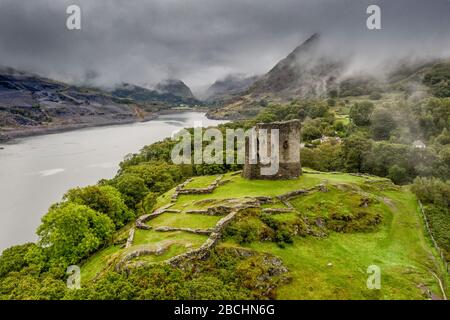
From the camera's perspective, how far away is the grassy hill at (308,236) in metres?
23.1

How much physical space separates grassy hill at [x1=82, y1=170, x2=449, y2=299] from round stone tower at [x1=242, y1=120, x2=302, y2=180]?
139 cm

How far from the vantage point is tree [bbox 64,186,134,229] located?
39.3 metres

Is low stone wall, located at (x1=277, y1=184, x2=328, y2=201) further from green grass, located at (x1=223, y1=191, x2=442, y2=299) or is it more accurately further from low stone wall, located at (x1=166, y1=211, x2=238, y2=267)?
low stone wall, located at (x1=166, y1=211, x2=238, y2=267)

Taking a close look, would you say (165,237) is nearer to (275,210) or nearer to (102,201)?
(275,210)

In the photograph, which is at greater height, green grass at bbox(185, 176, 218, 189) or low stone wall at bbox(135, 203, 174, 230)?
green grass at bbox(185, 176, 218, 189)

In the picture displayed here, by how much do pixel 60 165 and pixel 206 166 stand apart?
59.6 meters

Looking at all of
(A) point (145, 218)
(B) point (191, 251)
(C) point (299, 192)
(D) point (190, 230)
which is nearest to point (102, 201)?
(A) point (145, 218)

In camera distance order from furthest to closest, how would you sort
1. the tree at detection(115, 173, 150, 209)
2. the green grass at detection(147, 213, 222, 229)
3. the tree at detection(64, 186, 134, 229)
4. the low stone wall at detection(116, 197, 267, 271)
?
the tree at detection(115, 173, 150, 209) < the tree at detection(64, 186, 134, 229) < the green grass at detection(147, 213, 222, 229) < the low stone wall at detection(116, 197, 267, 271)

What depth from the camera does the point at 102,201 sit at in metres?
39.8

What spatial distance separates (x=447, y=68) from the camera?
165 metres

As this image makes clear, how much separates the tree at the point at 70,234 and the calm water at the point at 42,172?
17828 millimetres

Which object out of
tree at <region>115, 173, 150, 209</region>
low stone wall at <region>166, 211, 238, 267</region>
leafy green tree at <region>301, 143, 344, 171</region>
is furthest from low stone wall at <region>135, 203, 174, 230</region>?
leafy green tree at <region>301, 143, 344, 171</region>

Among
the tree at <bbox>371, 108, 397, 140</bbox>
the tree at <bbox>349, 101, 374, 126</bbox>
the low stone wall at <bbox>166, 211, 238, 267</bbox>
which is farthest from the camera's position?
the tree at <bbox>349, 101, 374, 126</bbox>
